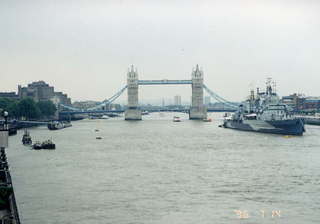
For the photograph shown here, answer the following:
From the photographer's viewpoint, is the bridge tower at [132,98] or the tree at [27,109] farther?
the bridge tower at [132,98]

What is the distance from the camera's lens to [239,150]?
37375mm

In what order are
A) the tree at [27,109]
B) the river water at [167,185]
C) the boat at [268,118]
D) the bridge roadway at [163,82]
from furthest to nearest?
1. the bridge roadway at [163,82]
2. the tree at [27,109]
3. the boat at [268,118]
4. the river water at [167,185]

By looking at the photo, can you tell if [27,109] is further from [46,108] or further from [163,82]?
[163,82]

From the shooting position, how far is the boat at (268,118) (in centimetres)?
5268

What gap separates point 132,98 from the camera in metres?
112

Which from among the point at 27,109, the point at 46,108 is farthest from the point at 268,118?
the point at 46,108

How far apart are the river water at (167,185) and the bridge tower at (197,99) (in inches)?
2789

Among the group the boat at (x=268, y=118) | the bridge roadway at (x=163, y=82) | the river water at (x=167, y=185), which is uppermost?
the bridge roadway at (x=163, y=82)

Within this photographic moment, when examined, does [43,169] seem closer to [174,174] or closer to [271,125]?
[174,174]

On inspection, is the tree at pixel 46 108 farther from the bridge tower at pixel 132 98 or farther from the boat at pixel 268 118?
the boat at pixel 268 118

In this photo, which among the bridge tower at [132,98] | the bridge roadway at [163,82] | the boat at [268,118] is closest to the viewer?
the boat at [268,118]

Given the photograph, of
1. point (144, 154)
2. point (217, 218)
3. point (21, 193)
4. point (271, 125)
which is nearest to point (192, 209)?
point (217, 218)

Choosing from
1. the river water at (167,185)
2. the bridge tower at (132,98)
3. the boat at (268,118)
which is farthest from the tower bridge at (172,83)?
the river water at (167,185)

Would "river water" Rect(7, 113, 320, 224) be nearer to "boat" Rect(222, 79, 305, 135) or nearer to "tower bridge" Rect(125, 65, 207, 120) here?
"boat" Rect(222, 79, 305, 135)
